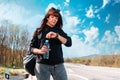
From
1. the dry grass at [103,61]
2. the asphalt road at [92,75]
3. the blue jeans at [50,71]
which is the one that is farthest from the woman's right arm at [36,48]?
the dry grass at [103,61]

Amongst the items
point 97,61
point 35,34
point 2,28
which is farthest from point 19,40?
point 35,34

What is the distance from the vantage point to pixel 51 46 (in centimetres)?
Answer: 382

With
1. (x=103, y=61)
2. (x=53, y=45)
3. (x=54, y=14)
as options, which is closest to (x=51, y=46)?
(x=53, y=45)

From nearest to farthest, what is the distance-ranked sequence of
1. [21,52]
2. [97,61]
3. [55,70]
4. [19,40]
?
1. [55,70]
2. [21,52]
3. [19,40]
4. [97,61]

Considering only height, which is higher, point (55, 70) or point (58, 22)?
point (58, 22)

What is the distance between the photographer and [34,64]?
385 cm

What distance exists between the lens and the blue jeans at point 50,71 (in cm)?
372

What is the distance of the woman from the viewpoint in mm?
3736

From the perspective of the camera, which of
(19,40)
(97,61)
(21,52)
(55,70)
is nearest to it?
(55,70)

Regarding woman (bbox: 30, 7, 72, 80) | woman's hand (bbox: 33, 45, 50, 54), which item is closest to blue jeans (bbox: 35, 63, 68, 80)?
woman (bbox: 30, 7, 72, 80)

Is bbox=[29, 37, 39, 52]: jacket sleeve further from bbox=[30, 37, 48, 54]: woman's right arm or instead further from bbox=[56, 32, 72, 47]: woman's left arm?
bbox=[56, 32, 72, 47]: woman's left arm

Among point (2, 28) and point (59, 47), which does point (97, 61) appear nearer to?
point (2, 28)

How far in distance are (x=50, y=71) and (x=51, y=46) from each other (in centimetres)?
21

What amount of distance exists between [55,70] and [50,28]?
371 mm
